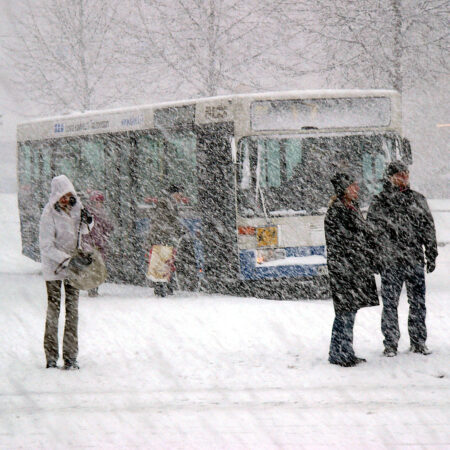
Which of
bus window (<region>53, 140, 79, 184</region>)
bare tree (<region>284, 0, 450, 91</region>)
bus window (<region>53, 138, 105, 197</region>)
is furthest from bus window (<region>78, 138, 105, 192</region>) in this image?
bare tree (<region>284, 0, 450, 91</region>)

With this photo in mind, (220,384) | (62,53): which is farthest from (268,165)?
(62,53)

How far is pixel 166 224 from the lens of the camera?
13289mm

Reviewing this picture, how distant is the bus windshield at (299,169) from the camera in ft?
42.3

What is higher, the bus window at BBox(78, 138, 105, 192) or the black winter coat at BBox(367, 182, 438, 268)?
the bus window at BBox(78, 138, 105, 192)

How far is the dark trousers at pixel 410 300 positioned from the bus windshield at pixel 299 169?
14.9 feet

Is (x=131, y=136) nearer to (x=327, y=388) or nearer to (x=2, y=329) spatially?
(x=2, y=329)

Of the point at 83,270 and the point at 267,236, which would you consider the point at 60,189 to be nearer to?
the point at 83,270

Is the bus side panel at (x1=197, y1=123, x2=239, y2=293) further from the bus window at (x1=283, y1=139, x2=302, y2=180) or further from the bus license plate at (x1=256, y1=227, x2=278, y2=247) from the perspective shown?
the bus window at (x1=283, y1=139, x2=302, y2=180)

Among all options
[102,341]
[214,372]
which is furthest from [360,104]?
[214,372]

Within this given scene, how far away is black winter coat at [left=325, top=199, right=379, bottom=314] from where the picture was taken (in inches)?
313

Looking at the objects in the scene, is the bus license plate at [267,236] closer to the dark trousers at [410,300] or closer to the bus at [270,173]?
the bus at [270,173]

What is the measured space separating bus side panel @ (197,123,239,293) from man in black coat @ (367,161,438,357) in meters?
4.76

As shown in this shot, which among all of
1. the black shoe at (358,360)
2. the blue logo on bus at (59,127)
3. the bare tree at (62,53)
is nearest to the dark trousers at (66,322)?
the black shoe at (358,360)

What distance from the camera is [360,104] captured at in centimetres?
1329
